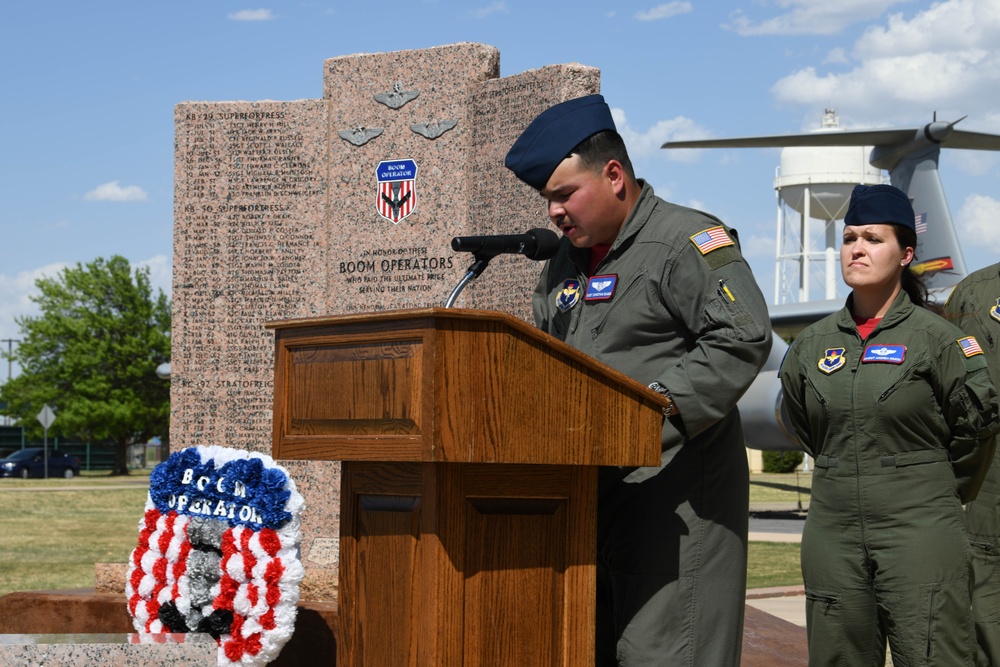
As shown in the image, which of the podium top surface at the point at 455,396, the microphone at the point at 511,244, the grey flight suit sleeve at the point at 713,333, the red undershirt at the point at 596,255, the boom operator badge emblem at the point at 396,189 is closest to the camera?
the podium top surface at the point at 455,396

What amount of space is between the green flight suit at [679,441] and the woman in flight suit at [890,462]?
665 mm

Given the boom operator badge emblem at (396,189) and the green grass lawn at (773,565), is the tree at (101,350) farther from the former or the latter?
the boom operator badge emblem at (396,189)

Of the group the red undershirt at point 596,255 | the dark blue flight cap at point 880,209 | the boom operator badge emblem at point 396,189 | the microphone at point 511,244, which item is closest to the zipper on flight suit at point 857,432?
the dark blue flight cap at point 880,209

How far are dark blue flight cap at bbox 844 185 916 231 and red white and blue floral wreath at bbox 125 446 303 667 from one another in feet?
7.24

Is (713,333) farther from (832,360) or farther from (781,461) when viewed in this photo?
(781,461)

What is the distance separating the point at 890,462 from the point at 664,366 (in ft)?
3.00

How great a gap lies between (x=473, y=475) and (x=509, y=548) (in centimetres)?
17

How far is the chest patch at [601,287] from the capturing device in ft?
9.71

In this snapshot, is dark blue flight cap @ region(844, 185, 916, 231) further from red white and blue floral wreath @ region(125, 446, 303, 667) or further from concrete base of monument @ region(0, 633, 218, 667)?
concrete base of monument @ region(0, 633, 218, 667)

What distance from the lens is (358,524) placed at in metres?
2.69

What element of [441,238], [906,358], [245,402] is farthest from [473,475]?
[245,402]

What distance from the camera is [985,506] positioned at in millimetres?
4203

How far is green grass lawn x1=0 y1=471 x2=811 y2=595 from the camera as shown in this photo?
1112 centimetres

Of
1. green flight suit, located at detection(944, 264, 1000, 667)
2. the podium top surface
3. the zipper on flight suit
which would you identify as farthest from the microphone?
green flight suit, located at detection(944, 264, 1000, 667)
